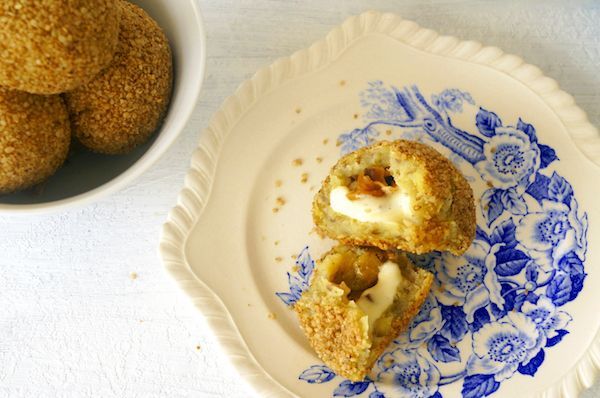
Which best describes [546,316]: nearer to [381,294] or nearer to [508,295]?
[508,295]

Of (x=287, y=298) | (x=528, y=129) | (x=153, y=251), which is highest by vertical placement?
(x=528, y=129)

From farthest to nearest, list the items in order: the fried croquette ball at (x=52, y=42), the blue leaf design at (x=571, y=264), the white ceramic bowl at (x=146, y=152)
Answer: the blue leaf design at (x=571, y=264) → the white ceramic bowl at (x=146, y=152) → the fried croquette ball at (x=52, y=42)

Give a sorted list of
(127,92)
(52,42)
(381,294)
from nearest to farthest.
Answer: (52,42) → (127,92) → (381,294)

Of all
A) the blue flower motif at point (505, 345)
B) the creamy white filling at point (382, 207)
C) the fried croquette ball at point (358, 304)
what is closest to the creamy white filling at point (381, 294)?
the fried croquette ball at point (358, 304)

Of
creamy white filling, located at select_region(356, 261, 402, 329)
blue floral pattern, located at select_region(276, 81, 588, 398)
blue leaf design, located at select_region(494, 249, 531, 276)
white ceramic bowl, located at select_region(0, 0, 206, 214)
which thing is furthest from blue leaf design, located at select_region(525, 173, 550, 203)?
white ceramic bowl, located at select_region(0, 0, 206, 214)

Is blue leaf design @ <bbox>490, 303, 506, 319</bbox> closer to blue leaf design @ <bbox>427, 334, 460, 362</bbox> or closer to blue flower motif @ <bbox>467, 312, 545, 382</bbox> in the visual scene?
blue flower motif @ <bbox>467, 312, 545, 382</bbox>

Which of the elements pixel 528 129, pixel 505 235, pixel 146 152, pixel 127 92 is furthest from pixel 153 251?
pixel 528 129

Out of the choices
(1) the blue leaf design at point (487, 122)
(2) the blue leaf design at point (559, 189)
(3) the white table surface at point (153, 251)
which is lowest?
(3) the white table surface at point (153, 251)

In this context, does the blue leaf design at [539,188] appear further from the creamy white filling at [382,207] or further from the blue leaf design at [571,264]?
the creamy white filling at [382,207]

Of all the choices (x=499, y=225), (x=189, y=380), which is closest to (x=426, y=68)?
(x=499, y=225)
